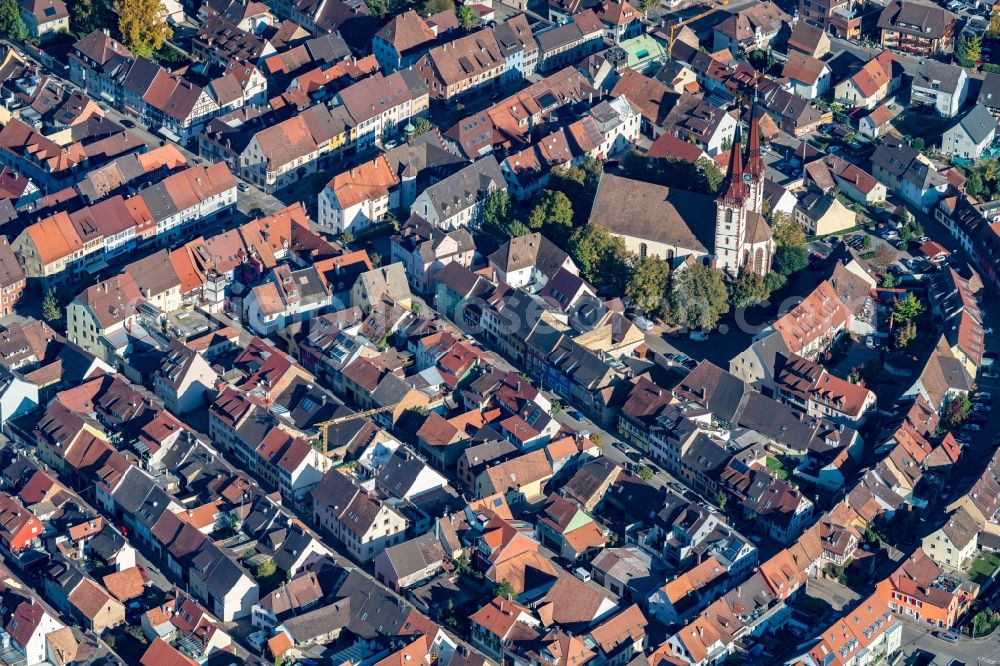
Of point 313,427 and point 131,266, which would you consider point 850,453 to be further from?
point 131,266

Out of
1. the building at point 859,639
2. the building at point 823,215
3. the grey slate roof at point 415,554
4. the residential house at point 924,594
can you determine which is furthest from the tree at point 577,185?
the building at point 859,639

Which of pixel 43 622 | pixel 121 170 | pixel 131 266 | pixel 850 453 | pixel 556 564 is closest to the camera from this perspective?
pixel 43 622

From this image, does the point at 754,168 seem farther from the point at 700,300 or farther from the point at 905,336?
the point at 905,336

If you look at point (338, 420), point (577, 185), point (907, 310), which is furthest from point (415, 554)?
point (907, 310)

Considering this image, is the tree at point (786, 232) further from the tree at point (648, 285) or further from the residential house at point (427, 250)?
the residential house at point (427, 250)

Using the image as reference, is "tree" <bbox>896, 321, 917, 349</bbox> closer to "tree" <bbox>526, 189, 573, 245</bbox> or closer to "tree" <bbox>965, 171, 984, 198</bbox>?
"tree" <bbox>965, 171, 984, 198</bbox>

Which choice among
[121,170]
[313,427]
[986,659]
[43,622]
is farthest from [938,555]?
[121,170]
